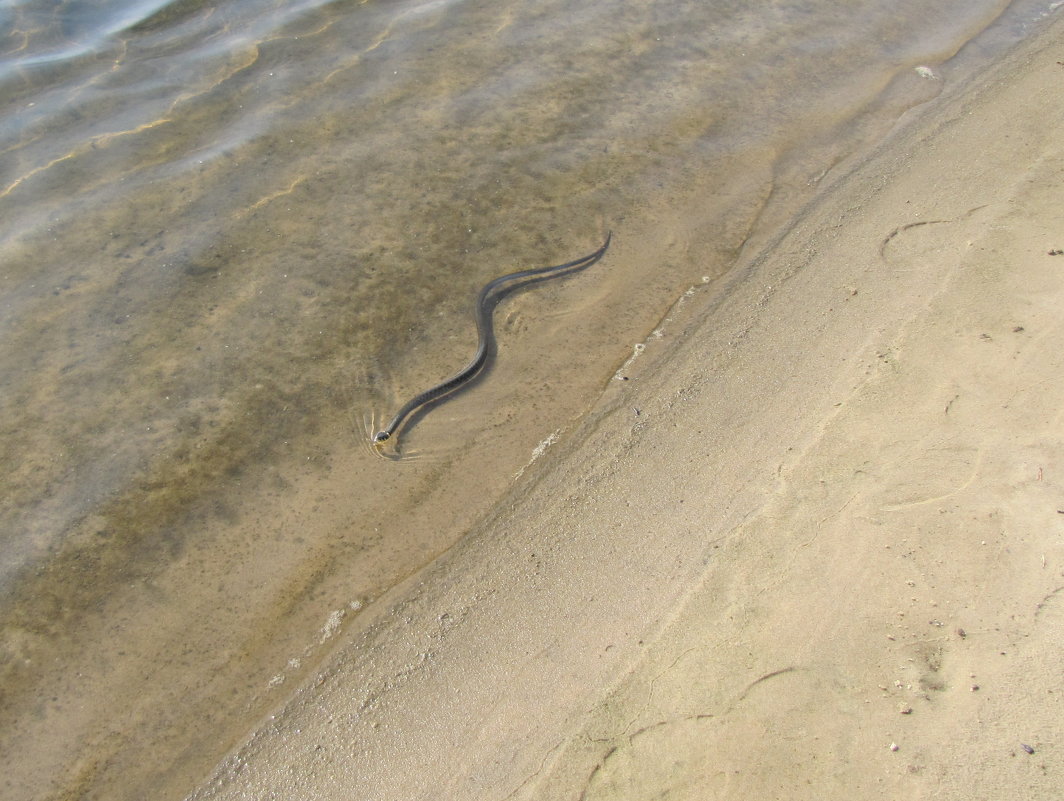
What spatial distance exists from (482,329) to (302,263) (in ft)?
5.51

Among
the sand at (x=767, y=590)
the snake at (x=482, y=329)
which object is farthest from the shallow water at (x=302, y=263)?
the sand at (x=767, y=590)

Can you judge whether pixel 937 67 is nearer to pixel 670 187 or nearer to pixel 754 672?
pixel 670 187

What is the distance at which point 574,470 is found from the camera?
4.60 m

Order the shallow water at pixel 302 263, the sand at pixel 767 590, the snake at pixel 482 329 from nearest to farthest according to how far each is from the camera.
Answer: the sand at pixel 767 590 → the shallow water at pixel 302 263 → the snake at pixel 482 329

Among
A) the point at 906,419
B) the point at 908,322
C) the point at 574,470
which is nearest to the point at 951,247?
the point at 908,322

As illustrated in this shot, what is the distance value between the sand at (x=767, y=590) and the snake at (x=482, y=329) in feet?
2.99

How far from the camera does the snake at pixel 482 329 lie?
513 cm

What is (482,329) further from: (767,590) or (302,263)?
(767,590)

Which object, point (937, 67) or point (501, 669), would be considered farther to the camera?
point (937, 67)

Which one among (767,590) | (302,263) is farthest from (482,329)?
(767,590)

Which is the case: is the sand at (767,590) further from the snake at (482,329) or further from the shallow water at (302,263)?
the snake at (482,329)

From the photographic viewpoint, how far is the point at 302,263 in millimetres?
6305

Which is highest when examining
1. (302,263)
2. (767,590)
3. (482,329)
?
(302,263)

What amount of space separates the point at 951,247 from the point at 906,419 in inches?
73.1
